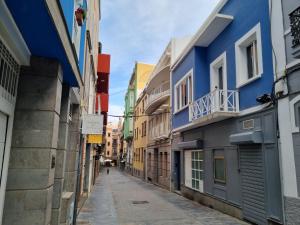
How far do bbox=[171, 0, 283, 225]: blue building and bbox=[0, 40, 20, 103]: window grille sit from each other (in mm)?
6340

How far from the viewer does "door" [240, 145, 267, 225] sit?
7828 mm

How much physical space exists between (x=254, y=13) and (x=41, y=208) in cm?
825

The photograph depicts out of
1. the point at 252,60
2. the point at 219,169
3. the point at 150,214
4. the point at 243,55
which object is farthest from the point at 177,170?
the point at 252,60

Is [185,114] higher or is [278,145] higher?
[185,114]

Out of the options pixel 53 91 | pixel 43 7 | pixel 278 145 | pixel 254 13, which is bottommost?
pixel 278 145

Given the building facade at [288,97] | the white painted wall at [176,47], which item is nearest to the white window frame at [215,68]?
the building facade at [288,97]

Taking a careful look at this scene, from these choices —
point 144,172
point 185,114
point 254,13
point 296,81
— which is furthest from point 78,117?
point 144,172

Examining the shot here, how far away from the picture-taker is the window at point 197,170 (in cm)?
1253

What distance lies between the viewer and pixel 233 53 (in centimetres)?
995

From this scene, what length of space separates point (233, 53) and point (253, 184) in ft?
15.4

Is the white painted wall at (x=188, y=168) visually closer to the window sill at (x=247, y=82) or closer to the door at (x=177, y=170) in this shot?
the door at (x=177, y=170)

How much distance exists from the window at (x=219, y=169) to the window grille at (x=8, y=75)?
27.4ft

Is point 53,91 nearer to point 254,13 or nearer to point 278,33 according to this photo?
point 278,33

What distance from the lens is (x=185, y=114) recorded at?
14258mm
